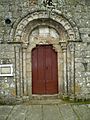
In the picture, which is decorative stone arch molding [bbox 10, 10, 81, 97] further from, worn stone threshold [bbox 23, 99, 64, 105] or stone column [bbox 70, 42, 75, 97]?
worn stone threshold [bbox 23, 99, 64, 105]

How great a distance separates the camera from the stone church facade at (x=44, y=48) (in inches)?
331

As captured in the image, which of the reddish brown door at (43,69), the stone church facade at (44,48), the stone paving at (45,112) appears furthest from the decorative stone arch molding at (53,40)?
the stone paving at (45,112)

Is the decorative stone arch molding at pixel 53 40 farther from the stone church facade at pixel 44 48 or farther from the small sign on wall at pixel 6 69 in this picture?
the small sign on wall at pixel 6 69

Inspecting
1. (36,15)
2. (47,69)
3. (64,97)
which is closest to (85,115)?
(64,97)

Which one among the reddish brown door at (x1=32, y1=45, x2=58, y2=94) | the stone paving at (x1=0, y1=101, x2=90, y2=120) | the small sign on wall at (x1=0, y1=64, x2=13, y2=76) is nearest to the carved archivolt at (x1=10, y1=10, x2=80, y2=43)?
the reddish brown door at (x1=32, y1=45, x2=58, y2=94)

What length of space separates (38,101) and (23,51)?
188cm

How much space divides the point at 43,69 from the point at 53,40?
3.72 feet

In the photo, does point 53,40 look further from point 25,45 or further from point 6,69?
point 6,69

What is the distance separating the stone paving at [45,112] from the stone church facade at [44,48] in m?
0.72

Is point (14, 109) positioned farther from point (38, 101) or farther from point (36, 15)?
point (36, 15)

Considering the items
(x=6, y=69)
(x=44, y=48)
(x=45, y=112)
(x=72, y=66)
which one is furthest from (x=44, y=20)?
(x=45, y=112)

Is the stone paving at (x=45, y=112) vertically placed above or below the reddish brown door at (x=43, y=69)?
below

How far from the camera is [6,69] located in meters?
8.46

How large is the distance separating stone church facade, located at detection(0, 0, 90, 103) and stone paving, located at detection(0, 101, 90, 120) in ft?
2.37
